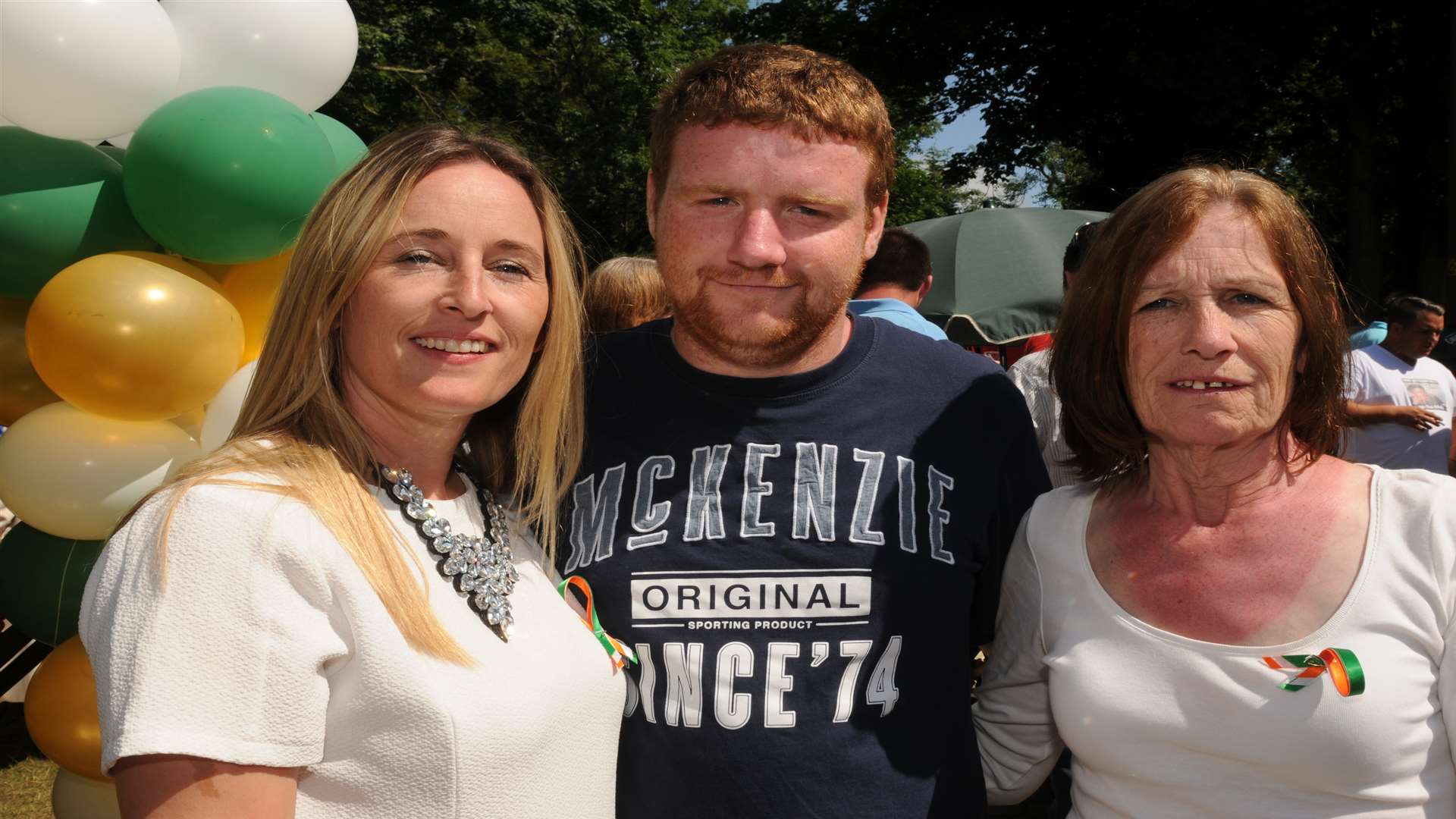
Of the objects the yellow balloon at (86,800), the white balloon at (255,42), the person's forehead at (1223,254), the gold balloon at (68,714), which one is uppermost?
the white balloon at (255,42)

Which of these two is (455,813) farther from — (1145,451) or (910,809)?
(1145,451)

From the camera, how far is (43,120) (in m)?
3.43

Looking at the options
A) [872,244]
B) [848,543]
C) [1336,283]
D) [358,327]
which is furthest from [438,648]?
[1336,283]

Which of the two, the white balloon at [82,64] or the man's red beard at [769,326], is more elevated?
the white balloon at [82,64]

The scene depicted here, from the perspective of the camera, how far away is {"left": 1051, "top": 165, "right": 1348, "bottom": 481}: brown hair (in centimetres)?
188

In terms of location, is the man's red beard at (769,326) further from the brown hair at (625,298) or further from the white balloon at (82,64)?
the brown hair at (625,298)

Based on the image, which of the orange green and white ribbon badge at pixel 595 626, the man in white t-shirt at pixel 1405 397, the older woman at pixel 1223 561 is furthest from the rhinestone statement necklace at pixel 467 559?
the man in white t-shirt at pixel 1405 397

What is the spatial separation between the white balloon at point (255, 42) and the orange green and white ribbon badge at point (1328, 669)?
12.2 feet

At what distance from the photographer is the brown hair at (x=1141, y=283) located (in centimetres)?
188

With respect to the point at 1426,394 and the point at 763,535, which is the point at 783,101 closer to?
the point at 763,535

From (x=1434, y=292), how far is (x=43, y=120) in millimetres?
15968

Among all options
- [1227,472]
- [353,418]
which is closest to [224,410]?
[353,418]

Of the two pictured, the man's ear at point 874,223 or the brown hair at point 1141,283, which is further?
the man's ear at point 874,223

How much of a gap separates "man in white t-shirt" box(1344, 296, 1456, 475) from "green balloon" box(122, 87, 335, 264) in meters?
5.98
